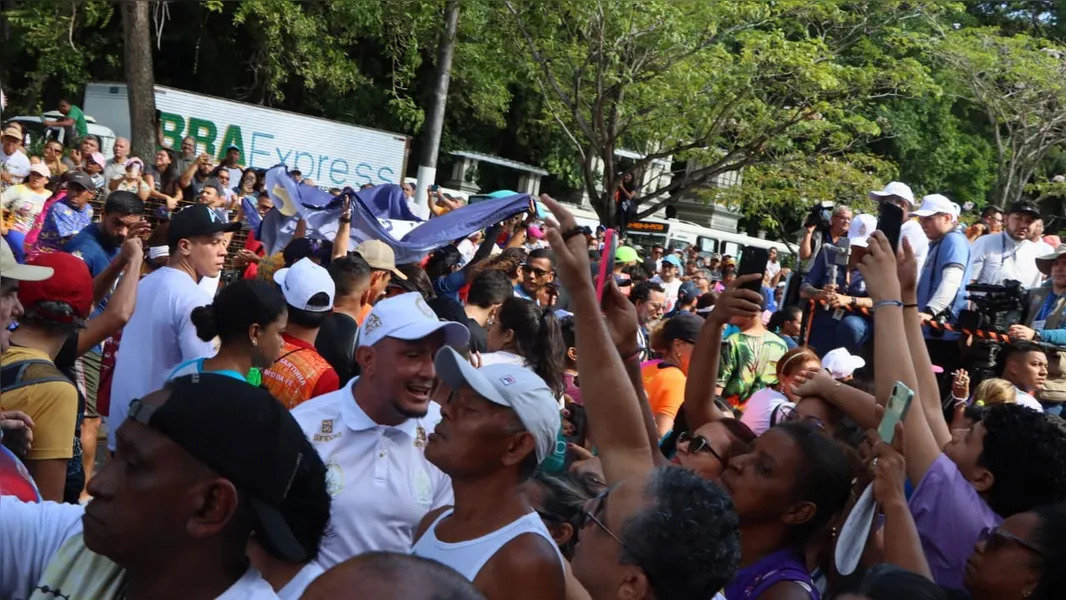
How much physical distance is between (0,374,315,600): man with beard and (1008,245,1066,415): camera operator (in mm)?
6066

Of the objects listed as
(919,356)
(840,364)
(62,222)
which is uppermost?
(919,356)

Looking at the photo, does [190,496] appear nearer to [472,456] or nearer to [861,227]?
[472,456]

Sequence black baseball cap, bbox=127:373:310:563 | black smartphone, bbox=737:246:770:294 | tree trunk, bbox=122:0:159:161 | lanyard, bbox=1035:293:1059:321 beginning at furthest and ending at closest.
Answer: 1. tree trunk, bbox=122:0:159:161
2. lanyard, bbox=1035:293:1059:321
3. black smartphone, bbox=737:246:770:294
4. black baseball cap, bbox=127:373:310:563

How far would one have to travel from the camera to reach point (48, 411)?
12.6 ft

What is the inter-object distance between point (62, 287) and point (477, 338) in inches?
105

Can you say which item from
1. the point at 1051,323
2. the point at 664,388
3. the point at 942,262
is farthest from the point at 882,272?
the point at 942,262

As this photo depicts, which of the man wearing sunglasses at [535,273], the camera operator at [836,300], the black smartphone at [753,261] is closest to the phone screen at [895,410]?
the black smartphone at [753,261]

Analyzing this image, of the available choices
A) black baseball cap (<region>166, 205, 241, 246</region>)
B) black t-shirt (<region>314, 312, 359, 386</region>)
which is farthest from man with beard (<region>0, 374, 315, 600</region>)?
black baseball cap (<region>166, 205, 241, 246</region>)

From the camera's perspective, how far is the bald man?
5.92 feet

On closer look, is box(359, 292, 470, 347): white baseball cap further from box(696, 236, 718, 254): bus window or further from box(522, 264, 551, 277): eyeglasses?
box(696, 236, 718, 254): bus window

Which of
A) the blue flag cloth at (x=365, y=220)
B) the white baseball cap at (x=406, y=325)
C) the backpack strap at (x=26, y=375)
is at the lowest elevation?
the blue flag cloth at (x=365, y=220)

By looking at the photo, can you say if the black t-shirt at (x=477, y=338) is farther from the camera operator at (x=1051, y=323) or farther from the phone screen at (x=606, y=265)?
the camera operator at (x=1051, y=323)

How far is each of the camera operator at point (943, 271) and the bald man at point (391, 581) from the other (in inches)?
277

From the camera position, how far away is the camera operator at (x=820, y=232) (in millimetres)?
9711
